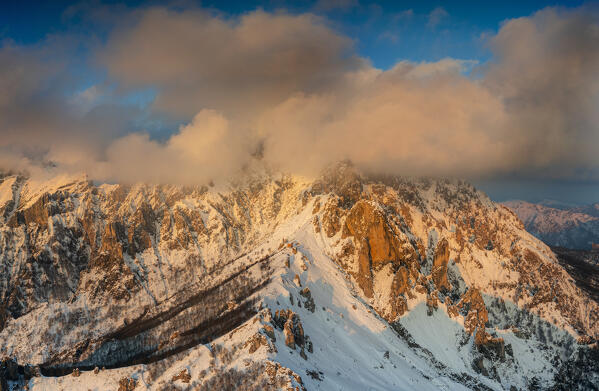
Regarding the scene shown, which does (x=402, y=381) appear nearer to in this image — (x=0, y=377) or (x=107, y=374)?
(x=107, y=374)

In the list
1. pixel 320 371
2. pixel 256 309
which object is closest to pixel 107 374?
pixel 256 309

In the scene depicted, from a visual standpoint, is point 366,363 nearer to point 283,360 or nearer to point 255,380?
point 283,360

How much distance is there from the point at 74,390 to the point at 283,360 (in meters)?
83.9

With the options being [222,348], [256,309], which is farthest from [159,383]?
[256,309]

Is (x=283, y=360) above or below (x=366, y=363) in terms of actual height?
above

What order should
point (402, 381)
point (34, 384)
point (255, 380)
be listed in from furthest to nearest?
point (402, 381), point (34, 384), point (255, 380)

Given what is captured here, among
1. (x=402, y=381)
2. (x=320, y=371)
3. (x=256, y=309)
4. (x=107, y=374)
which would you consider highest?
(x=256, y=309)

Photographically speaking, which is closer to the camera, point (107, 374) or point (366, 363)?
point (107, 374)

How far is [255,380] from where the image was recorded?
140 meters

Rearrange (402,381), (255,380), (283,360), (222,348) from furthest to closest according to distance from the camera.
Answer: (402,381)
(222,348)
(283,360)
(255,380)

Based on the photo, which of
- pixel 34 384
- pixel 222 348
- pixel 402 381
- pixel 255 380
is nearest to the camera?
pixel 255 380

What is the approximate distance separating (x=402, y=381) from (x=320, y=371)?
4623 centimetres

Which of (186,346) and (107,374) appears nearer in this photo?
(107,374)

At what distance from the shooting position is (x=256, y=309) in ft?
634
